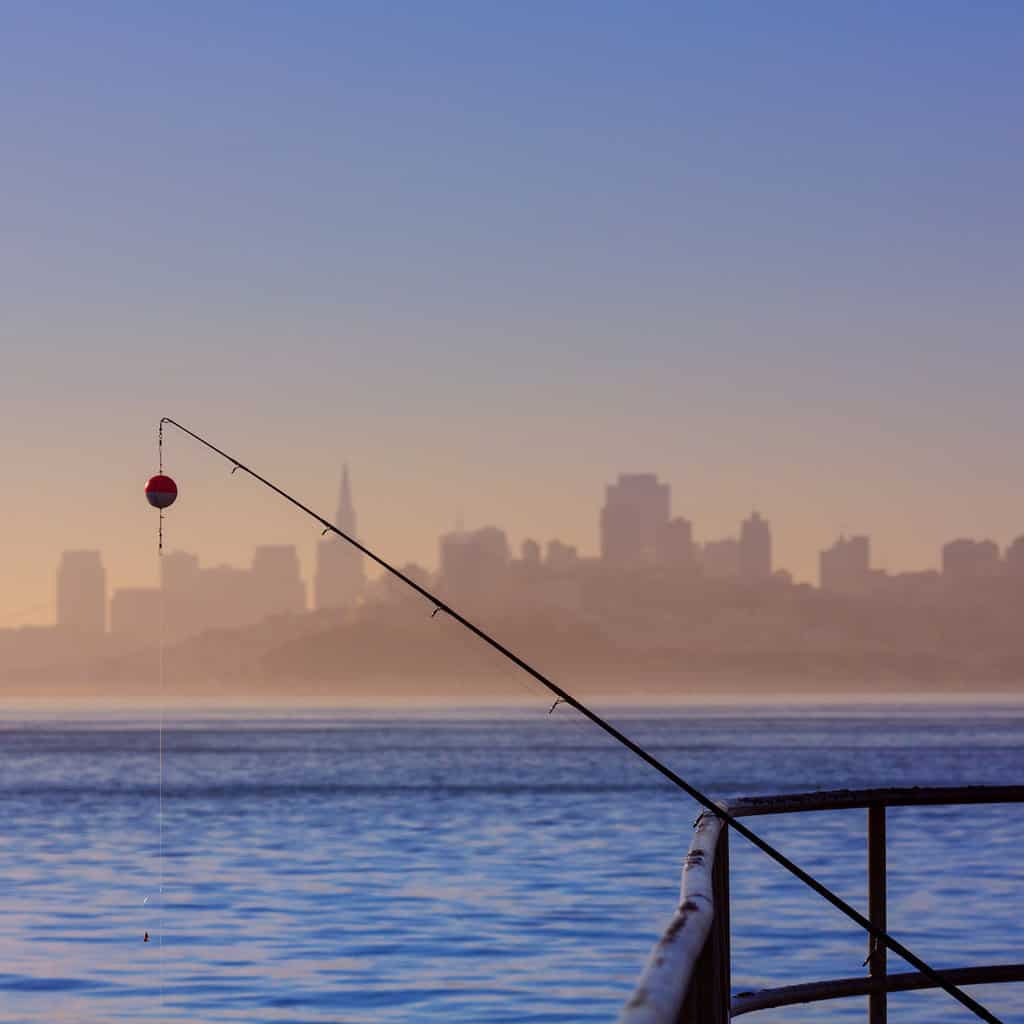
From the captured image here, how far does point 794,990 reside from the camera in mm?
6254

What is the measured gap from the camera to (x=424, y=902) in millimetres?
26219

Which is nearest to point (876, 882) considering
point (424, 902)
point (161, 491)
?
point (161, 491)

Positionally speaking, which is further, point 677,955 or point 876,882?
point 876,882

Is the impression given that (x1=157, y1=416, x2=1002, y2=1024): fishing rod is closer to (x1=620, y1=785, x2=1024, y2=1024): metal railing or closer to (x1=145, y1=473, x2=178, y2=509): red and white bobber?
(x1=620, y1=785, x2=1024, y2=1024): metal railing

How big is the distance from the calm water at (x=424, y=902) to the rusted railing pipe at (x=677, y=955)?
1173cm

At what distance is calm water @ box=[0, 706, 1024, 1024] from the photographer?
1747cm

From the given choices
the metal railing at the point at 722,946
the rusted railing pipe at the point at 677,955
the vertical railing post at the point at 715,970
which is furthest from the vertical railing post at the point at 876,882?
the rusted railing pipe at the point at 677,955

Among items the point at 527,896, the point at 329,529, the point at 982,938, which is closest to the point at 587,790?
the point at 527,896

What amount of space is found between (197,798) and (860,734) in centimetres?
10386

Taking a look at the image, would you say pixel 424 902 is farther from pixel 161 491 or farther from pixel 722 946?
pixel 722 946

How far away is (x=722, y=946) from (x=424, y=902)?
21129mm

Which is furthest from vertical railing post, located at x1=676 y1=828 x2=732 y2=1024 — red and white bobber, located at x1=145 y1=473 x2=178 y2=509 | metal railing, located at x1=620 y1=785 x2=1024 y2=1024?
red and white bobber, located at x1=145 y1=473 x2=178 y2=509

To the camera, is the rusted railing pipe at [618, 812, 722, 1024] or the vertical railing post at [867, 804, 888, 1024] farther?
the vertical railing post at [867, 804, 888, 1024]

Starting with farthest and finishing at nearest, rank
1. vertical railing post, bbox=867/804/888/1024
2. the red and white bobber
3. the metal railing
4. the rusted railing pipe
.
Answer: the red and white bobber < vertical railing post, bbox=867/804/888/1024 < the metal railing < the rusted railing pipe
